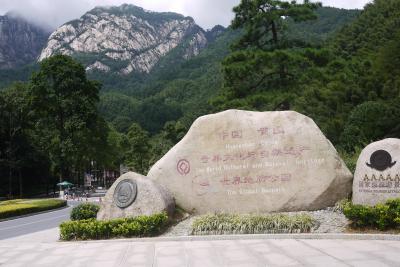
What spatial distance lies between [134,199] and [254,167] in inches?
159

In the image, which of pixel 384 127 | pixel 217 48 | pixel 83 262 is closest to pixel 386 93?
pixel 384 127

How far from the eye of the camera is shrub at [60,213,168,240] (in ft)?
43.7

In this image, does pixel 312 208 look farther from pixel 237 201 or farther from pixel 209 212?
pixel 209 212

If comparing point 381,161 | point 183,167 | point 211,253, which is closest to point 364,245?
point 211,253

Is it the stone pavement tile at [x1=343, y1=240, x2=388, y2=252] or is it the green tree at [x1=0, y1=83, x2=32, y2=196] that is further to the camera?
the green tree at [x1=0, y1=83, x2=32, y2=196]

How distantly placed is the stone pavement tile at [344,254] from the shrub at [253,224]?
250 cm

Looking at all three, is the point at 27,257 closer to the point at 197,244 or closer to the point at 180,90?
the point at 197,244

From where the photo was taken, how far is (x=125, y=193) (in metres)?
14.7

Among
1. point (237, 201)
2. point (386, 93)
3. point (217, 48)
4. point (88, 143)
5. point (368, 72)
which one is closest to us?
point (237, 201)

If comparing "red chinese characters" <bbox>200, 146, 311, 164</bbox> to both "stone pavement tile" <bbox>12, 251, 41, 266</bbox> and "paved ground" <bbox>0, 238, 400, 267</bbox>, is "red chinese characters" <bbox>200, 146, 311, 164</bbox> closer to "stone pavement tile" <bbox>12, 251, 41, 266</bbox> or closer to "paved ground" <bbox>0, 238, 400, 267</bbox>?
"paved ground" <bbox>0, 238, 400, 267</bbox>

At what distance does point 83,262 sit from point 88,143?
45.1m

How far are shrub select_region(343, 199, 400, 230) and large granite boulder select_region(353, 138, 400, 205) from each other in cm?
100

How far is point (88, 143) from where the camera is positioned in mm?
54000

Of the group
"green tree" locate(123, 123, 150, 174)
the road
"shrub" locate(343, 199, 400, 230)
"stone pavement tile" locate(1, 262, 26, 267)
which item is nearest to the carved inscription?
"shrub" locate(343, 199, 400, 230)
